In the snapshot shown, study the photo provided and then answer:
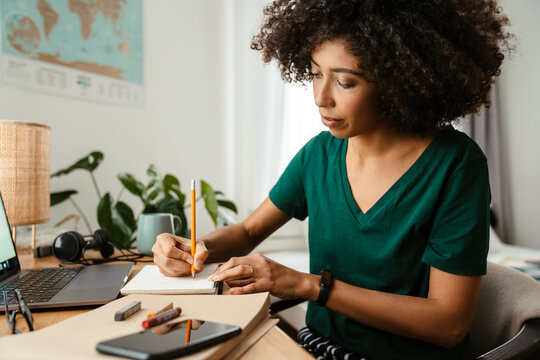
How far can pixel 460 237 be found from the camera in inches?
27.0

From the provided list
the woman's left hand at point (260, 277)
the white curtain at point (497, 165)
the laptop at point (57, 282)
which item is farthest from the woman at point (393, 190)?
the white curtain at point (497, 165)

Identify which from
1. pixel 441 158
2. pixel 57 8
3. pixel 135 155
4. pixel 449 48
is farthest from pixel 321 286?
pixel 57 8

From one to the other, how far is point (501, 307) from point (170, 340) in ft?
2.33

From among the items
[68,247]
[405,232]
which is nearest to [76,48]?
[68,247]

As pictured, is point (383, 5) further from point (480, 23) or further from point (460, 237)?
point (460, 237)

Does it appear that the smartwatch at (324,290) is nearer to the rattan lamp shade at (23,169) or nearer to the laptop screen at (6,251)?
the laptop screen at (6,251)

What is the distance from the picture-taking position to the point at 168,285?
626 millimetres

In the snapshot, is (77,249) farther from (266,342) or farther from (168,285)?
(266,342)

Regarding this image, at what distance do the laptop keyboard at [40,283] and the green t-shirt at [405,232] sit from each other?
599mm

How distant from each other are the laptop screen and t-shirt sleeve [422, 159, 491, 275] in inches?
34.4

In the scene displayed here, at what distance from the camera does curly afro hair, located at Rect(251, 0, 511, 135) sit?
0.75 m

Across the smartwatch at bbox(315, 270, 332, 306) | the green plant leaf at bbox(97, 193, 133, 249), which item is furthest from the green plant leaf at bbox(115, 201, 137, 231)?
the smartwatch at bbox(315, 270, 332, 306)

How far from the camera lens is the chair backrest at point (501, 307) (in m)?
0.70

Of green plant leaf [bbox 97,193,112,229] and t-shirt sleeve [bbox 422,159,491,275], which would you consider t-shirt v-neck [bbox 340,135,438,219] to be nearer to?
t-shirt sleeve [bbox 422,159,491,275]
